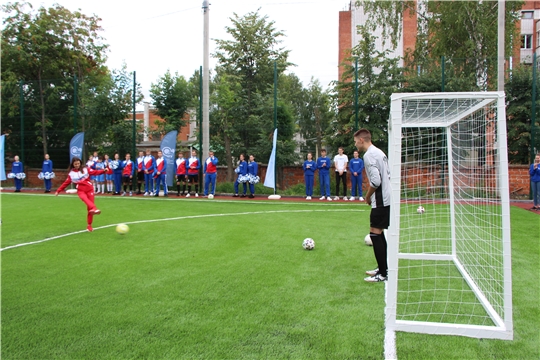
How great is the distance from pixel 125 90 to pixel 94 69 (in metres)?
8.22

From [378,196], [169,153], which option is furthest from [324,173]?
[378,196]

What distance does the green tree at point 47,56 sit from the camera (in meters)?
22.6

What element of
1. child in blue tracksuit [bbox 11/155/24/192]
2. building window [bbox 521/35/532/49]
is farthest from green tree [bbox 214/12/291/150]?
building window [bbox 521/35/532/49]

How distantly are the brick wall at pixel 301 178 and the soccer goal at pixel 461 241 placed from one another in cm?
323

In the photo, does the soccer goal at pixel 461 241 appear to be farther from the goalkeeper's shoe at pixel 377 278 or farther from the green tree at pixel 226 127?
the green tree at pixel 226 127

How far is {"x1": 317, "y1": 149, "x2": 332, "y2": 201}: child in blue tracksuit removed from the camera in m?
16.3

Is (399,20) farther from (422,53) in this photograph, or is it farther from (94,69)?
(94,69)

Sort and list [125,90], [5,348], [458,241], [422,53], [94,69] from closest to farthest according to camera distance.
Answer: [5,348], [458,241], [125,90], [422,53], [94,69]

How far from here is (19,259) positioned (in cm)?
634

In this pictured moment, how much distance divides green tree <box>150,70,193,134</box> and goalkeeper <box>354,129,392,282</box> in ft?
67.9

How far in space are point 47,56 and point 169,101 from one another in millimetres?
8955

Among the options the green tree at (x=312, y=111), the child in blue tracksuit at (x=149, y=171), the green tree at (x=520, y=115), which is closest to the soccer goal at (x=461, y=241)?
the green tree at (x=520, y=115)

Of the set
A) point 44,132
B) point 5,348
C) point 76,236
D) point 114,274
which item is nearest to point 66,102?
point 44,132

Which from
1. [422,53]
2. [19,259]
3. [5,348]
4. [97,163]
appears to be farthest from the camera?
[422,53]
